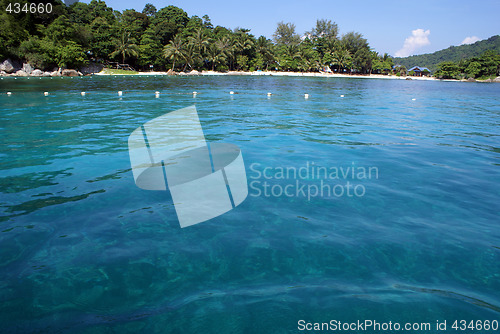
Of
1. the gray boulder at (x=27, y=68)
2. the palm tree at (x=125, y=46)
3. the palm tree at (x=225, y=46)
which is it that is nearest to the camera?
the gray boulder at (x=27, y=68)

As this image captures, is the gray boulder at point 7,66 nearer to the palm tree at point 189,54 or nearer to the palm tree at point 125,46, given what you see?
the palm tree at point 125,46

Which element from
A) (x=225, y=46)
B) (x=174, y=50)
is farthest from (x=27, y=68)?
(x=225, y=46)

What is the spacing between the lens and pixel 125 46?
69438mm

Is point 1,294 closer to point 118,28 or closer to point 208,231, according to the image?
point 208,231

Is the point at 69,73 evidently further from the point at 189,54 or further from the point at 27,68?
the point at 189,54

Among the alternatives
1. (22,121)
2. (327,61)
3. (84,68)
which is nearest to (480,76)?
(327,61)

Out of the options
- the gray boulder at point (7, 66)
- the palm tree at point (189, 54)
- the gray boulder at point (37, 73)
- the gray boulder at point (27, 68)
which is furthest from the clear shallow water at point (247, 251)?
the palm tree at point (189, 54)

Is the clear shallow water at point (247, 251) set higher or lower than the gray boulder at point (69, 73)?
lower

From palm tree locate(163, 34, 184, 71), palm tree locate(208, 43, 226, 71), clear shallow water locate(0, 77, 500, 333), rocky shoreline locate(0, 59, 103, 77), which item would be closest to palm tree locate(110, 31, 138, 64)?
palm tree locate(163, 34, 184, 71)

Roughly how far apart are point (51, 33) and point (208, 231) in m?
71.8

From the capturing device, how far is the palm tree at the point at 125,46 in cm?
6888

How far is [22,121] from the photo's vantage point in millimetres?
14570

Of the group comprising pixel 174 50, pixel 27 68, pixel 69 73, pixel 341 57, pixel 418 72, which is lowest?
pixel 69 73

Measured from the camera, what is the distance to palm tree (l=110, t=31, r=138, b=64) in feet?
226
